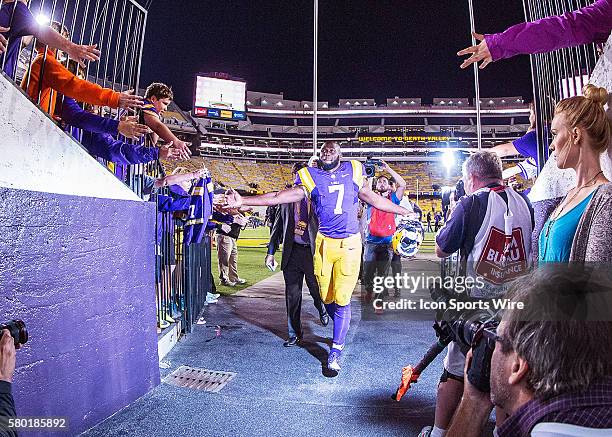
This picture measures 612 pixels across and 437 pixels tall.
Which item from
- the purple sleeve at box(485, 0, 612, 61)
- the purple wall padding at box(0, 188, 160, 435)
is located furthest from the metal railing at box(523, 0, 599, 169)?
the purple wall padding at box(0, 188, 160, 435)

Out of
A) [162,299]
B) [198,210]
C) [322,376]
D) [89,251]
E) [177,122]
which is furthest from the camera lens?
[177,122]

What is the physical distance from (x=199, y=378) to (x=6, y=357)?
7.73 feet

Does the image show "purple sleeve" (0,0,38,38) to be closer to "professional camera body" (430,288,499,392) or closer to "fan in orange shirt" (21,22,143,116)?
"fan in orange shirt" (21,22,143,116)

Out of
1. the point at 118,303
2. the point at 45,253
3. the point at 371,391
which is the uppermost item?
the point at 45,253

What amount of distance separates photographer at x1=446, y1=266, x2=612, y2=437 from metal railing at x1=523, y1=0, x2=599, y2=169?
8.98ft

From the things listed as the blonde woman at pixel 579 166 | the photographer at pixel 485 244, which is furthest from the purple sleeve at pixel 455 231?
the blonde woman at pixel 579 166

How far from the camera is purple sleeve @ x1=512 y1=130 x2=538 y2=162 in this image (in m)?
3.40

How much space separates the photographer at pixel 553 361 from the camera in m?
0.75

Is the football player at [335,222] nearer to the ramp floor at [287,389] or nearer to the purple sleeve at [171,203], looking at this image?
the ramp floor at [287,389]

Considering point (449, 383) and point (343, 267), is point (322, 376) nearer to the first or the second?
point (343, 267)

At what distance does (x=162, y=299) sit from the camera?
4508 millimetres

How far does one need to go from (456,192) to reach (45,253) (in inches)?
162

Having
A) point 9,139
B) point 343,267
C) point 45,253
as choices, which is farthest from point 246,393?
point 9,139

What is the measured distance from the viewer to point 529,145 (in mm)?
3430
